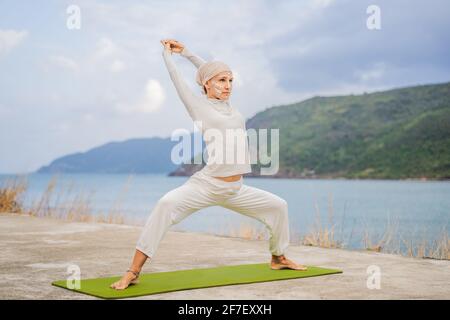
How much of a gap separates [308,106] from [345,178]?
15.4 metres

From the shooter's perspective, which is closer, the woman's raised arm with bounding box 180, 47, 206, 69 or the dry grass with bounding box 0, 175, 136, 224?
the woman's raised arm with bounding box 180, 47, 206, 69

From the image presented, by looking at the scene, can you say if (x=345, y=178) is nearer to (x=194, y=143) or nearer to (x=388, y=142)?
(x=388, y=142)

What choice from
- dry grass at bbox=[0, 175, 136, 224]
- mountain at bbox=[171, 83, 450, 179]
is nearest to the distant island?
mountain at bbox=[171, 83, 450, 179]

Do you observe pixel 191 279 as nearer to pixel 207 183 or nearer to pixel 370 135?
pixel 207 183

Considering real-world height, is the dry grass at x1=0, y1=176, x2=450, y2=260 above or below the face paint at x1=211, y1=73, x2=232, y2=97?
below

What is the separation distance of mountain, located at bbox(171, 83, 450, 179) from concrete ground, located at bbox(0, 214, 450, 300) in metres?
46.4

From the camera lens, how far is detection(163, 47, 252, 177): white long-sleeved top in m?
4.65

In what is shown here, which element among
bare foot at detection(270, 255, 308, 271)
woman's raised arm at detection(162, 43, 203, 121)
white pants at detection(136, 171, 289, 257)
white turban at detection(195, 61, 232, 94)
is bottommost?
bare foot at detection(270, 255, 308, 271)

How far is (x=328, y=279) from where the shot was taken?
4844 millimetres

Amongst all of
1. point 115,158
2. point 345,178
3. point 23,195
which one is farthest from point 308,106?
point 23,195

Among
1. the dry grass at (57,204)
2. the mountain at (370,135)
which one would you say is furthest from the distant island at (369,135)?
the dry grass at (57,204)

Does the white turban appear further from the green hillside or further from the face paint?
the green hillside

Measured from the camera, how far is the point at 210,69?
477 centimetres

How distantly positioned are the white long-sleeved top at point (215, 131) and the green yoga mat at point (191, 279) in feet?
2.44
